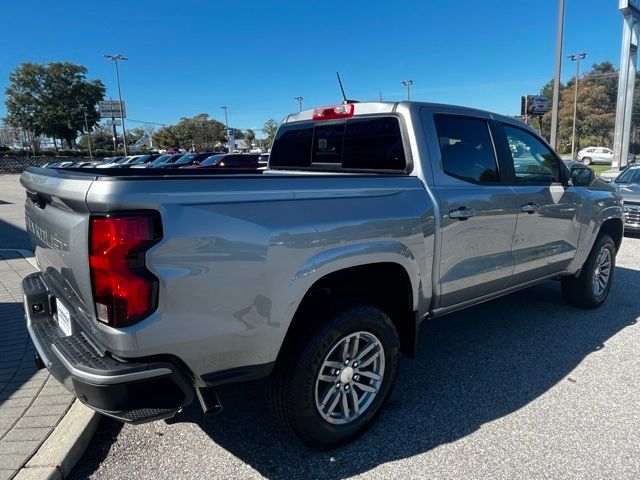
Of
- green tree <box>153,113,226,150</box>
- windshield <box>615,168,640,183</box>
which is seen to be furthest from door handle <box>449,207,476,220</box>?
green tree <box>153,113,226,150</box>

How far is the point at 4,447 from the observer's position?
256 cm

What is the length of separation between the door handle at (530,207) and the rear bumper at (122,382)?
286cm

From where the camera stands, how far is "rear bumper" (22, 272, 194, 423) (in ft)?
6.27

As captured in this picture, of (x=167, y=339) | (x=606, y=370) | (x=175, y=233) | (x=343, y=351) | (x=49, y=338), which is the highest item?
(x=175, y=233)

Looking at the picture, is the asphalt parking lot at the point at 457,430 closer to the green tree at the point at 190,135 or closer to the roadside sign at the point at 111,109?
the roadside sign at the point at 111,109

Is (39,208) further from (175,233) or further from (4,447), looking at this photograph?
(4,447)

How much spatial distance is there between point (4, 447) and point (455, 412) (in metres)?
2.66

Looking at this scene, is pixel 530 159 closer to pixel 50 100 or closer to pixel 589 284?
pixel 589 284

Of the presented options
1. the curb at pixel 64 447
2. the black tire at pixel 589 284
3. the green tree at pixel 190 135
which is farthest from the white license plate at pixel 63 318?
the green tree at pixel 190 135

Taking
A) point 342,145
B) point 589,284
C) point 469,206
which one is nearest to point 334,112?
point 342,145

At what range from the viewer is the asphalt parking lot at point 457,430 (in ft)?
8.29

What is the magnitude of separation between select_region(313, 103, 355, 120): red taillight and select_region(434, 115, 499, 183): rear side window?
68 centimetres

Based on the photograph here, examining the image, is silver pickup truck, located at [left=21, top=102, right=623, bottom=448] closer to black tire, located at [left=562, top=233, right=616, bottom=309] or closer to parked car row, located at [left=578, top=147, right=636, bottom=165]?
black tire, located at [left=562, top=233, right=616, bottom=309]

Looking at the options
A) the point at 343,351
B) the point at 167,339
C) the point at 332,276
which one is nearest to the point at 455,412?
the point at 343,351
